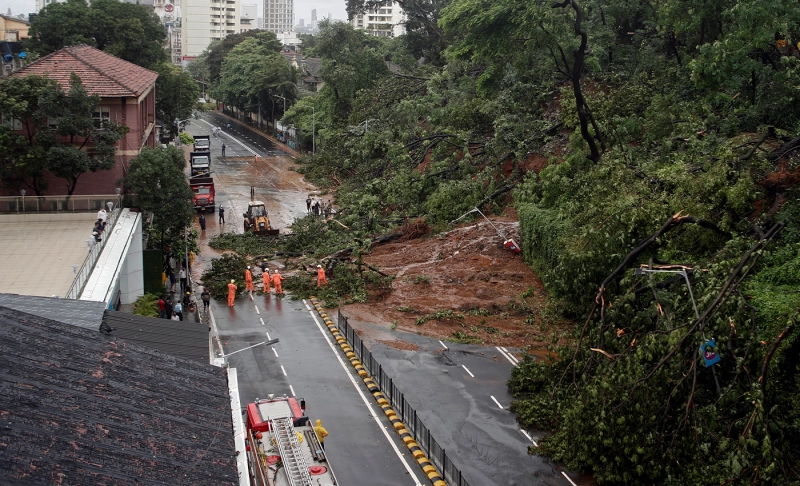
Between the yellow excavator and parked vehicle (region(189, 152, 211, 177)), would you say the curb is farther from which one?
parked vehicle (region(189, 152, 211, 177))

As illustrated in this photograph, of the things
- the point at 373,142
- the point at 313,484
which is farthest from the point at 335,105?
the point at 313,484

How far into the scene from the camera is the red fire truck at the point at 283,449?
15.1m

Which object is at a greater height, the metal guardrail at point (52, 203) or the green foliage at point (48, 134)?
the green foliage at point (48, 134)

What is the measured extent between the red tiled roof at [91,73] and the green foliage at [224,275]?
736 cm

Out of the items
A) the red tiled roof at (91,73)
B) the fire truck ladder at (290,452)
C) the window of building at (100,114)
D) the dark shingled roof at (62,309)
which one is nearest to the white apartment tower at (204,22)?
the red tiled roof at (91,73)

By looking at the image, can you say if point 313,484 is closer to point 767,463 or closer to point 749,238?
point 767,463

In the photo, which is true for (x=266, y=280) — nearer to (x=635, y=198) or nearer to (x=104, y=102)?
(x=104, y=102)

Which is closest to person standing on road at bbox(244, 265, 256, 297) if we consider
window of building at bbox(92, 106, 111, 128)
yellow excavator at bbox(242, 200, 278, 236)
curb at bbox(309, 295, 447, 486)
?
curb at bbox(309, 295, 447, 486)

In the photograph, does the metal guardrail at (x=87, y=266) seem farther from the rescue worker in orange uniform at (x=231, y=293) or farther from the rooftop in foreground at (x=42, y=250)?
the rescue worker in orange uniform at (x=231, y=293)

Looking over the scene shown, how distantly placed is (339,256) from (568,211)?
1070 cm

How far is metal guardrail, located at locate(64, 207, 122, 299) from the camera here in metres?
19.4

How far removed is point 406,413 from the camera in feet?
70.5

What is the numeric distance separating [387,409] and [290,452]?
6476 mm

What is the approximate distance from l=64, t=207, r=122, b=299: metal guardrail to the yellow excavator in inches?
525
